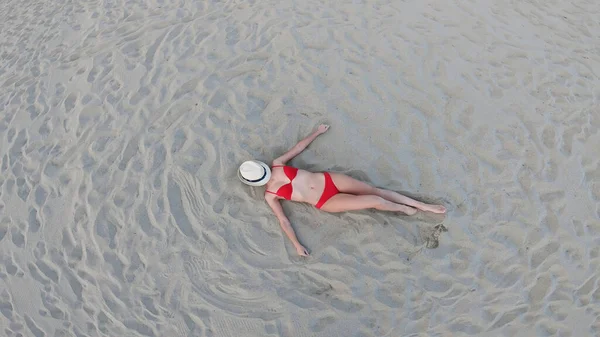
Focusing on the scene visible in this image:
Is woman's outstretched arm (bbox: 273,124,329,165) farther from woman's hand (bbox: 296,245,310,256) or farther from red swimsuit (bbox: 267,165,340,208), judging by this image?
woman's hand (bbox: 296,245,310,256)

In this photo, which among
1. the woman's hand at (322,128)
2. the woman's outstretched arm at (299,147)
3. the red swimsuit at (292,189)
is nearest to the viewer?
the red swimsuit at (292,189)

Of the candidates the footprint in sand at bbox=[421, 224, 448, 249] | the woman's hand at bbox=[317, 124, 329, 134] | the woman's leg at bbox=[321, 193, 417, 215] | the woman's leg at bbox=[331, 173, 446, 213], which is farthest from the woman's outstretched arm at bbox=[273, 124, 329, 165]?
the footprint in sand at bbox=[421, 224, 448, 249]

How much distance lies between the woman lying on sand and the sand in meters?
0.16

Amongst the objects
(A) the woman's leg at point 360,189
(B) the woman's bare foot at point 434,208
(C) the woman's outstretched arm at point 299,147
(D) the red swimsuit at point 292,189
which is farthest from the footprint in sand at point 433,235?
(C) the woman's outstretched arm at point 299,147

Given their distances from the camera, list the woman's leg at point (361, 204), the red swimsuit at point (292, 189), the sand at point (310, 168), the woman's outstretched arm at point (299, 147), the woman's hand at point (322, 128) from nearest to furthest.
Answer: the sand at point (310, 168)
the woman's leg at point (361, 204)
the red swimsuit at point (292, 189)
the woman's outstretched arm at point (299, 147)
the woman's hand at point (322, 128)

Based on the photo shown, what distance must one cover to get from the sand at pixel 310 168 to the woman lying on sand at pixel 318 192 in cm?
16

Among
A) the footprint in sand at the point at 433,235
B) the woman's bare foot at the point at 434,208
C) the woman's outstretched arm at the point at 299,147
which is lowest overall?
the footprint in sand at the point at 433,235

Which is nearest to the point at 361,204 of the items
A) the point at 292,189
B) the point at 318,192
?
the point at 318,192

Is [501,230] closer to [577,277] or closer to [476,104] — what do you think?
[577,277]

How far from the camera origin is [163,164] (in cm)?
500

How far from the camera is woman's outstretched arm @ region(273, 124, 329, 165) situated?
464 centimetres

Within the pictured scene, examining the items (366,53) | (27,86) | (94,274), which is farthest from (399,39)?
(27,86)

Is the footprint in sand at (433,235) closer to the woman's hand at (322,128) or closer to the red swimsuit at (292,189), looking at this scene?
the red swimsuit at (292,189)

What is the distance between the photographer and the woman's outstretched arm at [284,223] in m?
4.32
